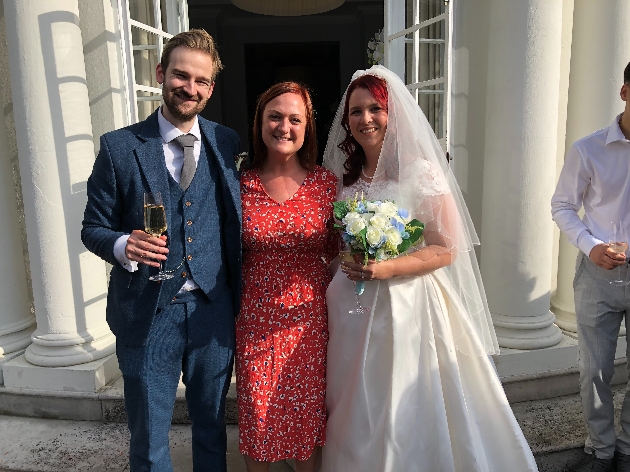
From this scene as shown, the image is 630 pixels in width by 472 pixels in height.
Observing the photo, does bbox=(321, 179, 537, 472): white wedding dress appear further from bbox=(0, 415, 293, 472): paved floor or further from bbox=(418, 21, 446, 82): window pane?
bbox=(418, 21, 446, 82): window pane

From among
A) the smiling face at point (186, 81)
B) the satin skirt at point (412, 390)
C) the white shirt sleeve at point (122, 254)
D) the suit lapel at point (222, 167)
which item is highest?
the smiling face at point (186, 81)

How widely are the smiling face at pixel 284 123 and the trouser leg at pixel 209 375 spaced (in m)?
0.75

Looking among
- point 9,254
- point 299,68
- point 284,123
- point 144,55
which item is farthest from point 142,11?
point 299,68

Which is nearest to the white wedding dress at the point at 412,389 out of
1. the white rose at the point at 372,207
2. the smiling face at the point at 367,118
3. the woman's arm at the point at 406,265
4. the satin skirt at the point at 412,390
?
the satin skirt at the point at 412,390

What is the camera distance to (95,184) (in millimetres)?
2047

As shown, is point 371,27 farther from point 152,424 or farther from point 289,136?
point 152,424

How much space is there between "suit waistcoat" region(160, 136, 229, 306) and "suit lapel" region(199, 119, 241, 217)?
0.09 feet

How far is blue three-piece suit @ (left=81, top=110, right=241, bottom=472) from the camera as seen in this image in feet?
6.71

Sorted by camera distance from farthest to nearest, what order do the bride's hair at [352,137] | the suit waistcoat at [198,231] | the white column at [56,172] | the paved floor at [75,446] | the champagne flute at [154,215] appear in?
the white column at [56,172] < the paved floor at [75,446] < the bride's hair at [352,137] < the suit waistcoat at [198,231] < the champagne flute at [154,215]

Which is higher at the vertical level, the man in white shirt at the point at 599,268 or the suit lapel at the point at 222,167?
the suit lapel at the point at 222,167

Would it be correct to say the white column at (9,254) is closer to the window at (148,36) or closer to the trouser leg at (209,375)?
the window at (148,36)

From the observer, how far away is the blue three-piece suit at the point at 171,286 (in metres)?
2.04

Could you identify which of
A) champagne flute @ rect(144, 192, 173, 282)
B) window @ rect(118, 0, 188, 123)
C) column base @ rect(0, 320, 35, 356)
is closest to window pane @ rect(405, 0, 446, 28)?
window @ rect(118, 0, 188, 123)

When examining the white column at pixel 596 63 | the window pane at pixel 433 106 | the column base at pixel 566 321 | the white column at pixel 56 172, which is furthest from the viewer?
the window pane at pixel 433 106
